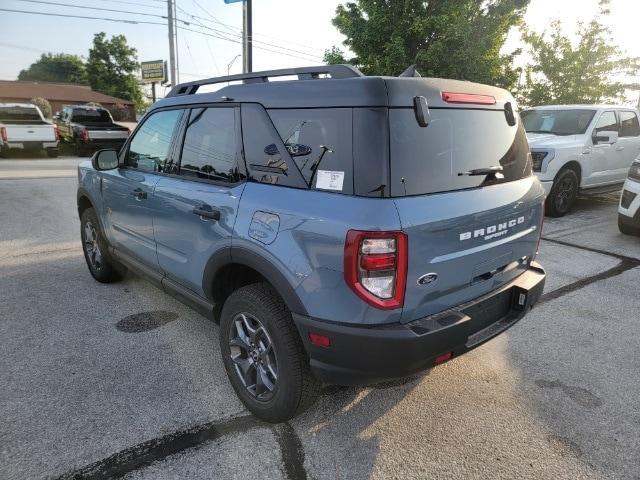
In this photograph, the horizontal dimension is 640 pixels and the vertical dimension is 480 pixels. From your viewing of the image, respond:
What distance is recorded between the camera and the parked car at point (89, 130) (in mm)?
15766

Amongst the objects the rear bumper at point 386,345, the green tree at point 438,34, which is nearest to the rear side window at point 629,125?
the green tree at point 438,34

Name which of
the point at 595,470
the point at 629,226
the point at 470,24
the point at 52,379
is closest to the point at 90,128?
the point at 470,24

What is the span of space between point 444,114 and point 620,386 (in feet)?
7.16

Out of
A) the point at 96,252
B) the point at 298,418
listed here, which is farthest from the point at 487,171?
the point at 96,252

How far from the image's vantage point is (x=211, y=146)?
275 cm

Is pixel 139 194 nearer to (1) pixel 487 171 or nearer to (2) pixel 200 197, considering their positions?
(2) pixel 200 197

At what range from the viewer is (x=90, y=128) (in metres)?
15.8

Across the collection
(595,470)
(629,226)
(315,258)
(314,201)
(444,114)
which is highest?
(444,114)

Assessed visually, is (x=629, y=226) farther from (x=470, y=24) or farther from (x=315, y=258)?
(x=470, y=24)

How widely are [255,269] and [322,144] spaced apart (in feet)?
2.40

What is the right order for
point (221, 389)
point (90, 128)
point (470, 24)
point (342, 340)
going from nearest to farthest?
point (342, 340) → point (221, 389) → point (470, 24) → point (90, 128)

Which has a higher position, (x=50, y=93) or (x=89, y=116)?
(x=50, y=93)

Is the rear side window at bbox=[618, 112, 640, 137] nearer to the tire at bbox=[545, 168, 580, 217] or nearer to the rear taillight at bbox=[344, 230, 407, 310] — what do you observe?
the tire at bbox=[545, 168, 580, 217]

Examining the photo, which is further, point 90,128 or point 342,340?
point 90,128
